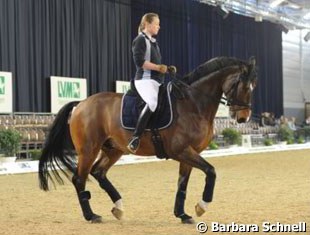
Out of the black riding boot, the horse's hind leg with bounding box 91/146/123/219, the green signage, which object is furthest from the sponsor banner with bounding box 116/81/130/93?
the black riding boot

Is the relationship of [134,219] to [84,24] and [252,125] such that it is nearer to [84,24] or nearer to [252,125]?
[84,24]

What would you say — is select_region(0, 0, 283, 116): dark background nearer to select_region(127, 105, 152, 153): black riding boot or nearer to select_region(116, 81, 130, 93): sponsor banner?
select_region(116, 81, 130, 93): sponsor banner

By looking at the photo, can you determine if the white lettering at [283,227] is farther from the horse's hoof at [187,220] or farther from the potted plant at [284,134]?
the potted plant at [284,134]

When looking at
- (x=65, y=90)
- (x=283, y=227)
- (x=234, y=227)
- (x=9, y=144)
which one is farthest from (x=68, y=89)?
(x=283, y=227)

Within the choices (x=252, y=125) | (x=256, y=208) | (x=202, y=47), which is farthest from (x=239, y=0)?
(x=256, y=208)

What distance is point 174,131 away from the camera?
4855mm

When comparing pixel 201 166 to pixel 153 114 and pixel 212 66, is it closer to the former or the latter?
pixel 153 114

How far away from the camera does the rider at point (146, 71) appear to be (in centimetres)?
492

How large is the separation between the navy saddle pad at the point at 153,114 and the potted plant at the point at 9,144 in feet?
25.4

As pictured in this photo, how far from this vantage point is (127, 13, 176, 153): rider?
4.92 metres

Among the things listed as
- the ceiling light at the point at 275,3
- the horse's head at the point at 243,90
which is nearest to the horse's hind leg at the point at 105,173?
the horse's head at the point at 243,90

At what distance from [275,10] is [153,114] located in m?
22.6

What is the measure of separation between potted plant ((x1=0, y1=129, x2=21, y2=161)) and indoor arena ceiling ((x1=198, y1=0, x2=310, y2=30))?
1231 centimetres

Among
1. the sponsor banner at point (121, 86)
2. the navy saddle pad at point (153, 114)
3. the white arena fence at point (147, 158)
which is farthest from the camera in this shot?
the sponsor banner at point (121, 86)
